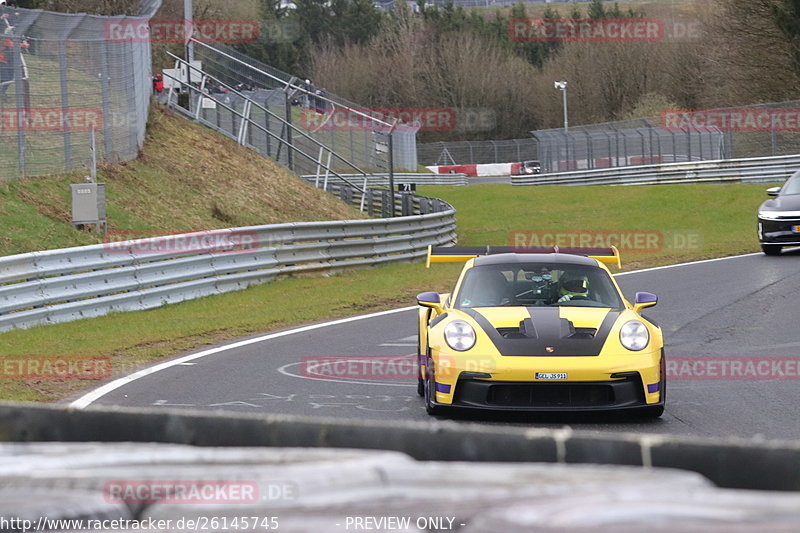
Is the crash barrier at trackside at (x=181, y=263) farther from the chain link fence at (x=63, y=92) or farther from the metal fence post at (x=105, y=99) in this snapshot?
the metal fence post at (x=105, y=99)

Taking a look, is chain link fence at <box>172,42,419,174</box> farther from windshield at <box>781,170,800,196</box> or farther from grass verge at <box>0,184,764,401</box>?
windshield at <box>781,170,800,196</box>

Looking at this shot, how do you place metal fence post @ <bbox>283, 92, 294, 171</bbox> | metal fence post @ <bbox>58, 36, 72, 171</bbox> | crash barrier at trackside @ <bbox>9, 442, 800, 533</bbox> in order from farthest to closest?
metal fence post @ <bbox>283, 92, 294, 171</bbox> < metal fence post @ <bbox>58, 36, 72, 171</bbox> < crash barrier at trackside @ <bbox>9, 442, 800, 533</bbox>

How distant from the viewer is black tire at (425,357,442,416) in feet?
28.2

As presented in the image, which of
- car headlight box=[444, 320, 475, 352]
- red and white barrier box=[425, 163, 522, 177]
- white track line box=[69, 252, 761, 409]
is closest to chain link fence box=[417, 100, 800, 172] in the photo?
red and white barrier box=[425, 163, 522, 177]

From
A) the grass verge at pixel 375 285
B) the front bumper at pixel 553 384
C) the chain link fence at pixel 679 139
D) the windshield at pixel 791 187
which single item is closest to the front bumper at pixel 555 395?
the front bumper at pixel 553 384

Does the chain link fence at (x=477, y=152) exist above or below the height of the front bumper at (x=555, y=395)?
below

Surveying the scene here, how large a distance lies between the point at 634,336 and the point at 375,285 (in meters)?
11.4

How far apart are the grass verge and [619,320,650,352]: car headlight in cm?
461

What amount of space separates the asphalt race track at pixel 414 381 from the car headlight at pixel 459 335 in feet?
1.87

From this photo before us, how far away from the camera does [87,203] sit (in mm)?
19938

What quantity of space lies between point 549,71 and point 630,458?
357ft

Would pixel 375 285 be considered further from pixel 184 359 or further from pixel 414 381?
pixel 414 381

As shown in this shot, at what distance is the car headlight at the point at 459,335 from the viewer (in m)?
8.59

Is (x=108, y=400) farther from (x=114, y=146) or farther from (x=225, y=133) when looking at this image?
(x=225, y=133)
